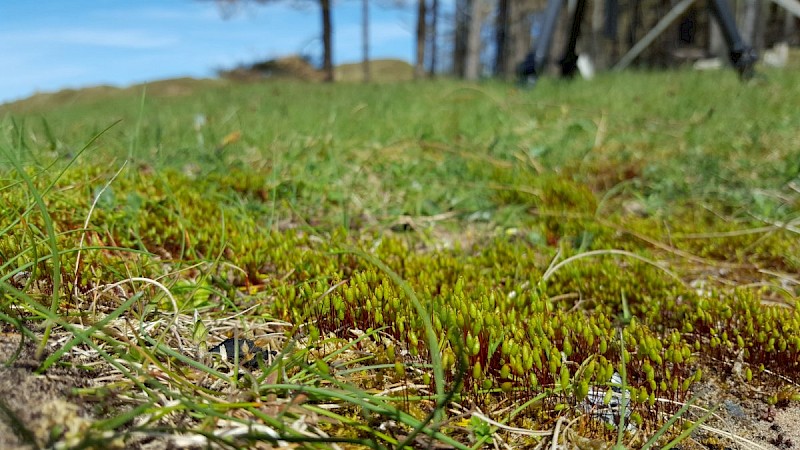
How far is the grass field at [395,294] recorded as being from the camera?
1.49 metres

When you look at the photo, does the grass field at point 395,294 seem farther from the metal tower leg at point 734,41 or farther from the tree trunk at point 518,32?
the tree trunk at point 518,32

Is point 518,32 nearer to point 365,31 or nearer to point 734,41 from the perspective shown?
point 365,31

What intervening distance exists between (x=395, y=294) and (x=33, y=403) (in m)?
1.22

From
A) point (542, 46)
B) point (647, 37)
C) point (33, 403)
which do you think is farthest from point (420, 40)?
point (33, 403)

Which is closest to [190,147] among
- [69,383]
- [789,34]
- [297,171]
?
[297,171]

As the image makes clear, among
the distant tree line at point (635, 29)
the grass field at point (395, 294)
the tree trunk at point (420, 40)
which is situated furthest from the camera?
the tree trunk at point (420, 40)

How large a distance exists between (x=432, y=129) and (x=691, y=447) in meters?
4.55

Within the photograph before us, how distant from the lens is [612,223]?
346 centimetres

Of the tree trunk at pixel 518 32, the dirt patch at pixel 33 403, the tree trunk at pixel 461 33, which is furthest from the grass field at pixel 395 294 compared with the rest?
the tree trunk at pixel 461 33

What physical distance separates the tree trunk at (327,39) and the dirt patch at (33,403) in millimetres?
25256

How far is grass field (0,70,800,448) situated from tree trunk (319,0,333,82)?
859 inches

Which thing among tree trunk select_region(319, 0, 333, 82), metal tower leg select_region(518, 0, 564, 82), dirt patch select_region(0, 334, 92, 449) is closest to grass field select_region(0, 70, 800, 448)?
dirt patch select_region(0, 334, 92, 449)

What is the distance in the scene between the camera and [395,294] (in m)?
2.14

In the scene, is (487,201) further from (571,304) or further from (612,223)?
(571,304)
